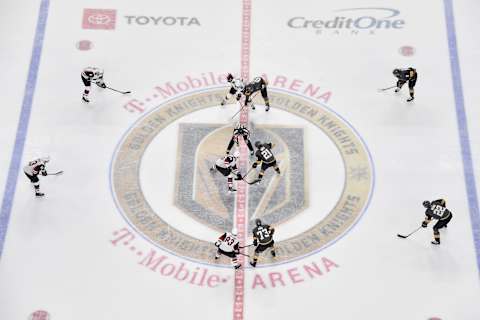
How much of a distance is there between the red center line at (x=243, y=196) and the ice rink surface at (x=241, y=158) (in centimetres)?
5

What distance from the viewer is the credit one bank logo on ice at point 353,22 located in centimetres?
2289

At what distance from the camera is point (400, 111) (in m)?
21.1

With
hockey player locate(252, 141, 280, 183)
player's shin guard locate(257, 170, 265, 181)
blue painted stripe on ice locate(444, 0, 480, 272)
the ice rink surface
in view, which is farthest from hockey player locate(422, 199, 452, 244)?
player's shin guard locate(257, 170, 265, 181)

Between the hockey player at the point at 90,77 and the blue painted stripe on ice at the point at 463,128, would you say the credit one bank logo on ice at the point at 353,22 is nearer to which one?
the blue painted stripe on ice at the point at 463,128

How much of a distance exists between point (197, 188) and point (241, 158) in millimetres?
1260

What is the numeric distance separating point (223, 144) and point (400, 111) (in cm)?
416

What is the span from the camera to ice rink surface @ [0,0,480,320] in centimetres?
1777

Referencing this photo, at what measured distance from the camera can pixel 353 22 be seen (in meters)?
Answer: 23.0

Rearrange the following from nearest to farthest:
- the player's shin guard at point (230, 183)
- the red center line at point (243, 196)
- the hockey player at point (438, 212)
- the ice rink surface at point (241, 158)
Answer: the red center line at point (243, 196), the ice rink surface at point (241, 158), the hockey player at point (438, 212), the player's shin guard at point (230, 183)

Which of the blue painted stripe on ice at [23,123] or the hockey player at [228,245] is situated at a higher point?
the blue painted stripe on ice at [23,123]

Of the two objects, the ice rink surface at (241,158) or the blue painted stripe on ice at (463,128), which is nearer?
the ice rink surface at (241,158)

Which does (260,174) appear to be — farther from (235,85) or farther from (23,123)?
(23,123)

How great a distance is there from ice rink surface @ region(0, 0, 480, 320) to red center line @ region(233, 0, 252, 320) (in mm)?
45

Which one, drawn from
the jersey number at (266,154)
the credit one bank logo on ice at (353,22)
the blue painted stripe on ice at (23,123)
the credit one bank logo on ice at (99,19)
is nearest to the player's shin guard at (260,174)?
the jersey number at (266,154)
